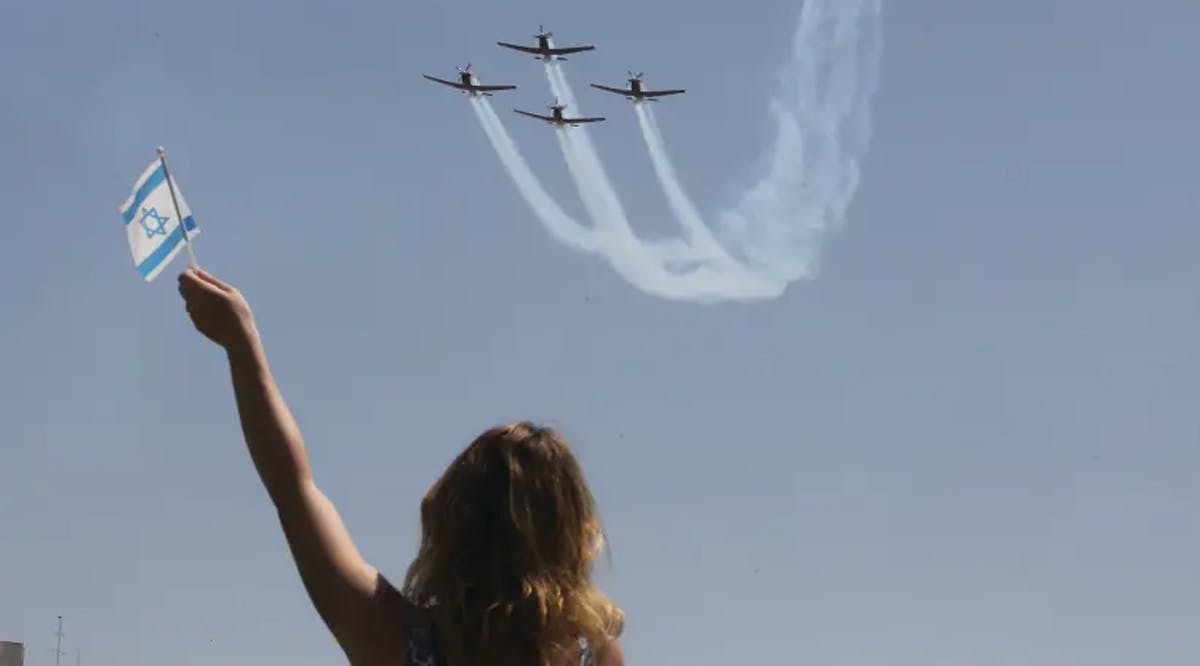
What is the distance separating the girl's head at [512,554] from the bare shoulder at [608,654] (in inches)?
1.4

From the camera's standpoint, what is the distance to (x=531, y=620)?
18.1 ft

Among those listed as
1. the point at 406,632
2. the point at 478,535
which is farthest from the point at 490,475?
the point at 406,632

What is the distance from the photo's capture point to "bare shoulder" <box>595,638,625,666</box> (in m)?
5.64

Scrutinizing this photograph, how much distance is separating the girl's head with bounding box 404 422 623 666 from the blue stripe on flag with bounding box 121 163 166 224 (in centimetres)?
151

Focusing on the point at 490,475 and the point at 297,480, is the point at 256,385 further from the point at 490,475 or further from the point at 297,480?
the point at 490,475

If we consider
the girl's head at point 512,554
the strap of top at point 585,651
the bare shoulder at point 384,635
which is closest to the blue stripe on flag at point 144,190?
the girl's head at point 512,554

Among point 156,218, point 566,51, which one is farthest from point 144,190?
point 566,51

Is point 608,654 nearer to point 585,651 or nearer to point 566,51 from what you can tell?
point 585,651

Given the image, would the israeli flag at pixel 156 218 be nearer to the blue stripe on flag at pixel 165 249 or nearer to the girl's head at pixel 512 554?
the blue stripe on flag at pixel 165 249

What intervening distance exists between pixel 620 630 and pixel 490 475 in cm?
61

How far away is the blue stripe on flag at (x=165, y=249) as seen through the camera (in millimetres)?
6156

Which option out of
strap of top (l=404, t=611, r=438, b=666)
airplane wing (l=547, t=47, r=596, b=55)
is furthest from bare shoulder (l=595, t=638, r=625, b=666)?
airplane wing (l=547, t=47, r=596, b=55)

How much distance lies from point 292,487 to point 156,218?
130cm

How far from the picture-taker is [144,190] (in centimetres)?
641
